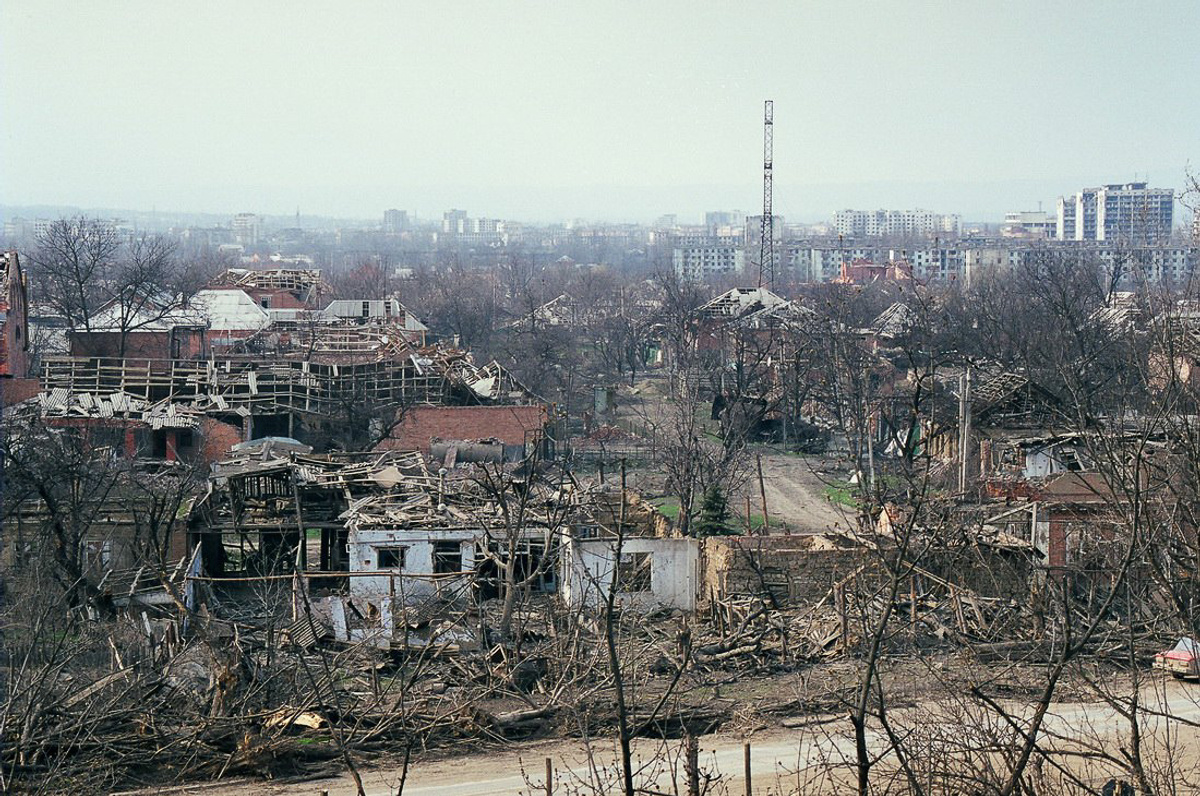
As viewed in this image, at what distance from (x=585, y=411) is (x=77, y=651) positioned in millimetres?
20490

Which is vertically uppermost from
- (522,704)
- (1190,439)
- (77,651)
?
(1190,439)

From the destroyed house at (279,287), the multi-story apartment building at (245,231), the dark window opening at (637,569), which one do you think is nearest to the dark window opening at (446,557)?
the dark window opening at (637,569)

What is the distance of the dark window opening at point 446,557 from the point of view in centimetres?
1600

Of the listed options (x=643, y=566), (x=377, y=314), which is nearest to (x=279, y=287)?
(x=377, y=314)

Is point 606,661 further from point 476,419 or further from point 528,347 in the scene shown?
point 528,347

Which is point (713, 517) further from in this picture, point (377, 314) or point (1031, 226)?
point (1031, 226)

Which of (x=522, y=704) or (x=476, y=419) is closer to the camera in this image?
(x=522, y=704)

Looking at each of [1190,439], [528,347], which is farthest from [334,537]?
[528,347]

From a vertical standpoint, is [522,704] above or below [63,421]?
below

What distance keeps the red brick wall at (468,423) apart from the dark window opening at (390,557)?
9.33 meters

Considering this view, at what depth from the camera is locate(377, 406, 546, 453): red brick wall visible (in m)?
25.5

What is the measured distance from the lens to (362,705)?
1195cm

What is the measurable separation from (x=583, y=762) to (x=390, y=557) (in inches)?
210

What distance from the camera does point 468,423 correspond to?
25766mm
